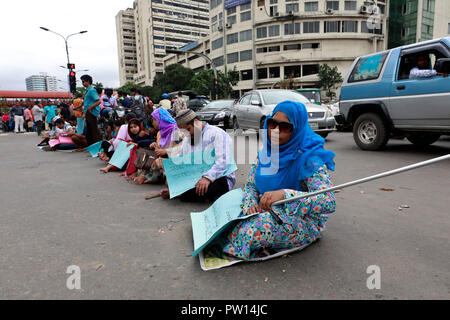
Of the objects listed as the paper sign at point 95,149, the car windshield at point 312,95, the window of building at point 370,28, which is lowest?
the paper sign at point 95,149

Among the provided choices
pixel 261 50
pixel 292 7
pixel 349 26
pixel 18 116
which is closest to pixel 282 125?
pixel 18 116

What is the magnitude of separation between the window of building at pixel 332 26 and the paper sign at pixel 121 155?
46304 millimetres

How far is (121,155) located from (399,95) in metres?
5.36

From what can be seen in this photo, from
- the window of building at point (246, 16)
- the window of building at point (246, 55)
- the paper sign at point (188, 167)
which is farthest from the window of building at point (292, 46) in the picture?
the paper sign at point (188, 167)

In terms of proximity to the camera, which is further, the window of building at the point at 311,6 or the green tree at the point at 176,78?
the green tree at the point at 176,78

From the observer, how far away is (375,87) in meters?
6.20

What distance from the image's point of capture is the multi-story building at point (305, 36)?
44.7 metres

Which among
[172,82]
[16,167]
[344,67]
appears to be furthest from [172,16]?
[16,167]

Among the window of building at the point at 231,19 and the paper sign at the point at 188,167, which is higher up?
the window of building at the point at 231,19

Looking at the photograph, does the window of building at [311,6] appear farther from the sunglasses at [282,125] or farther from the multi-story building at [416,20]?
the sunglasses at [282,125]

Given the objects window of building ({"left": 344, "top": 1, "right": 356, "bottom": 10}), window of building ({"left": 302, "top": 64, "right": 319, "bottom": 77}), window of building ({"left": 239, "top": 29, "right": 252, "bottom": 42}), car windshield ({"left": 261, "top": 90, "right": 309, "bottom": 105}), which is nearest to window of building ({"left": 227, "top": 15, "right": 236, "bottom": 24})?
window of building ({"left": 239, "top": 29, "right": 252, "bottom": 42})

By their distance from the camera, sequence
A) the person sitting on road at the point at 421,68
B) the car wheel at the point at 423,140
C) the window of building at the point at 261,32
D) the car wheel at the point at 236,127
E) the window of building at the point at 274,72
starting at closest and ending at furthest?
the person sitting on road at the point at 421,68, the car wheel at the point at 423,140, the car wheel at the point at 236,127, the window of building at the point at 261,32, the window of building at the point at 274,72

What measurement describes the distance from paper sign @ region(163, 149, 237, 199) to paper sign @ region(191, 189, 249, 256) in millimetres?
883

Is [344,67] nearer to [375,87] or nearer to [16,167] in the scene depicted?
[375,87]
